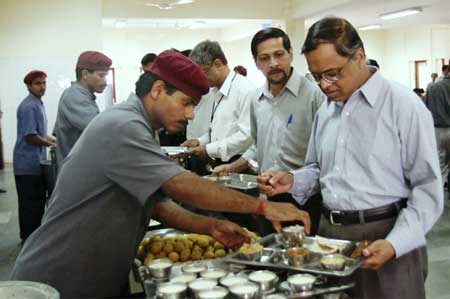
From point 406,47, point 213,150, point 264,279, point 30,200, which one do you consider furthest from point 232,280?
point 406,47

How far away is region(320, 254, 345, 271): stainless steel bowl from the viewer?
1.37 meters

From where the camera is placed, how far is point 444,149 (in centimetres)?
534

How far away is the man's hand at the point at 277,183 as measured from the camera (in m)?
1.87

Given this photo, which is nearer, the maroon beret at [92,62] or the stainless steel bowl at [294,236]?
the stainless steel bowl at [294,236]

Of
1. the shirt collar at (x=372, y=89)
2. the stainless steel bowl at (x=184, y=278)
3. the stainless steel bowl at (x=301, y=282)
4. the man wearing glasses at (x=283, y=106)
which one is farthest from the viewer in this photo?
the man wearing glasses at (x=283, y=106)

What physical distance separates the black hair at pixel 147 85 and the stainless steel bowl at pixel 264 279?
0.57m

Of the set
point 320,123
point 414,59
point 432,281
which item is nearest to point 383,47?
point 414,59

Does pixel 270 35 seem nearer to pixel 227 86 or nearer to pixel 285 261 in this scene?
pixel 227 86

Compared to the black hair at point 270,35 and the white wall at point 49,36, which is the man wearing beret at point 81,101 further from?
the white wall at point 49,36

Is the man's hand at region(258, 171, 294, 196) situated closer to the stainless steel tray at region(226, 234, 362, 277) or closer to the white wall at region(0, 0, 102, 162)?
the stainless steel tray at region(226, 234, 362, 277)

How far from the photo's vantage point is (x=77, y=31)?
25.0 feet

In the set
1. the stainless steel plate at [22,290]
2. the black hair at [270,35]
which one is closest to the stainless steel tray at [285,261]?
the stainless steel plate at [22,290]

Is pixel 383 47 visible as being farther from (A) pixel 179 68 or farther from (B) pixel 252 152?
(A) pixel 179 68

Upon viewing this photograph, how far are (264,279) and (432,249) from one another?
9.60 ft
